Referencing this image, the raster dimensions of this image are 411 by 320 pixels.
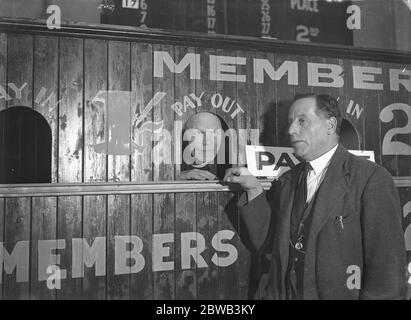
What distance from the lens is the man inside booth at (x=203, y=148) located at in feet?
5.18

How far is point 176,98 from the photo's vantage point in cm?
158

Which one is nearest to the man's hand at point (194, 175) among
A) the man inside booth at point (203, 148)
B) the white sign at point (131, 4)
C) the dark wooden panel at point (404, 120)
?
the man inside booth at point (203, 148)

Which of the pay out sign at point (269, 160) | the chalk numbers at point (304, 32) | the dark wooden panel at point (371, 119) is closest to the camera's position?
the pay out sign at point (269, 160)

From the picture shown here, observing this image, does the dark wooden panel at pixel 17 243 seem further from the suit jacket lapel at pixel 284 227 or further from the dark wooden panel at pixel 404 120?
the dark wooden panel at pixel 404 120

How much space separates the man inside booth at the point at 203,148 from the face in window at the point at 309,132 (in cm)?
31

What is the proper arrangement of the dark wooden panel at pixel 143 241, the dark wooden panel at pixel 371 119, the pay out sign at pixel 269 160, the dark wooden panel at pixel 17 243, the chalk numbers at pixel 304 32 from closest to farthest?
the dark wooden panel at pixel 17 243 < the dark wooden panel at pixel 143 241 < the pay out sign at pixel 269 160 < the dark wooden panel at pixel 371 119 < the chalk numbers at pixel 304 32

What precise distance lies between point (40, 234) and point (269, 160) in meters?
0.99

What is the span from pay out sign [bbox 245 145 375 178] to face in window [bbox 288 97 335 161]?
46 mm

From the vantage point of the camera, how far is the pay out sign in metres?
1.62

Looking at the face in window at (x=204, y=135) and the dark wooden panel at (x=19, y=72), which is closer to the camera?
the dark wooden panel at (x=19, y=72)

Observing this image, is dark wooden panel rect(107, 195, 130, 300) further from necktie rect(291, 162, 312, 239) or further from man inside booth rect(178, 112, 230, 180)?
necktie rect(291, 162, 312, 239)

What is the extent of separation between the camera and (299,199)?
1.61 m

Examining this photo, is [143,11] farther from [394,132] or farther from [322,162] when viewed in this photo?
[394,132]
